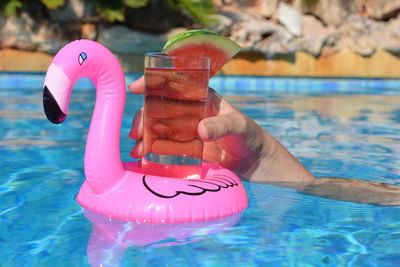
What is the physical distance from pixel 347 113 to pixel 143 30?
208 inches

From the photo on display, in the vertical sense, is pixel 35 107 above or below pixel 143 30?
below

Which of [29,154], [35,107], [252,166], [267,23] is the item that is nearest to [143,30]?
[267,23]

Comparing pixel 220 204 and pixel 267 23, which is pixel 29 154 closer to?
pixel 220 204

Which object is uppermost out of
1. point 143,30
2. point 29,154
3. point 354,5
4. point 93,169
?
point 354,5

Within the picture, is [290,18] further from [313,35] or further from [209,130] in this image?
[209,130]

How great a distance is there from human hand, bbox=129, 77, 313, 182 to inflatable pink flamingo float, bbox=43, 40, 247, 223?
0.54 ft

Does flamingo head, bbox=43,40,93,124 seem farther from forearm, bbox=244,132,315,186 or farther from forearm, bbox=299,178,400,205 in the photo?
forearm, bbox=299,178,400,205

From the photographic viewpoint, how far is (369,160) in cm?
324

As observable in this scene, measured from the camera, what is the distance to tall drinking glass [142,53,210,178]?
5.70 ft

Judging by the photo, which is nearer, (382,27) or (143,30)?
(143,30)

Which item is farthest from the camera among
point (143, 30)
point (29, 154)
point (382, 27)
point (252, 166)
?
point (382, 27)

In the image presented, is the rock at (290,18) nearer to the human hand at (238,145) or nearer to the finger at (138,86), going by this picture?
the human hand at (238,145)

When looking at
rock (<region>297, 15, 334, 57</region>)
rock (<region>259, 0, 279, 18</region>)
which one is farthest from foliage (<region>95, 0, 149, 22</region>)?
rock (<region>297, 15, 334, 57</region>)

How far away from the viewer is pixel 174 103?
68.9 inches
